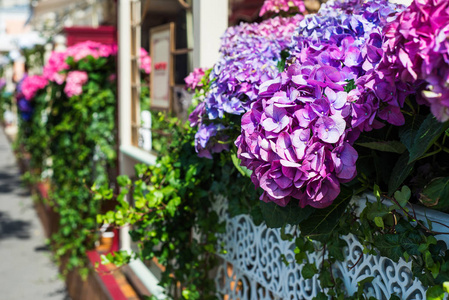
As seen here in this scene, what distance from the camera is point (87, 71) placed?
15.5ft

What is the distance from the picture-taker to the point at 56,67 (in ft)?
17.0

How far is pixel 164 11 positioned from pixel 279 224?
2345 mm

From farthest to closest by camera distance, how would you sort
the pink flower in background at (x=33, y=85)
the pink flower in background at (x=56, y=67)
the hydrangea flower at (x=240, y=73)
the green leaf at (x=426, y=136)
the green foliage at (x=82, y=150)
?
the pink flower in background at (x=33, y=85) → the pink flower in background at (x=56, y=67) → the green foliage at (x=82, y=150) → the hydrangea flower at (x=240, y=73) → the green leaf at (x=426, y=136)

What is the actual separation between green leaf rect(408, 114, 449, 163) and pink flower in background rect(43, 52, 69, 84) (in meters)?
4.42

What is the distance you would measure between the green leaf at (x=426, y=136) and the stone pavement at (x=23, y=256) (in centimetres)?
494

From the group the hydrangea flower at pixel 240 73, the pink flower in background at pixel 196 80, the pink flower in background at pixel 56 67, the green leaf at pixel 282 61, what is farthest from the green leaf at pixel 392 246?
the pink flower in background at pixel 56 67

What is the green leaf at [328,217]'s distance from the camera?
1.29 meters

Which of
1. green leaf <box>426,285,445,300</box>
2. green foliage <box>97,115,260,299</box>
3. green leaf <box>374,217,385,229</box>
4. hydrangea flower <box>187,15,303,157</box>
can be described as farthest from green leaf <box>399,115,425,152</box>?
green foliage <box>97,115,260,299</box>

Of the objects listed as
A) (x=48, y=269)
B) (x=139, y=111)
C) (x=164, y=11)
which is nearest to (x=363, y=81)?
(x=164, y=11)

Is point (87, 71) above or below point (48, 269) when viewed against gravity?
above

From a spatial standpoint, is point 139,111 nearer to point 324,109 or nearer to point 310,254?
point 310,254

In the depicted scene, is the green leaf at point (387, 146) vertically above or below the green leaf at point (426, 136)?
below

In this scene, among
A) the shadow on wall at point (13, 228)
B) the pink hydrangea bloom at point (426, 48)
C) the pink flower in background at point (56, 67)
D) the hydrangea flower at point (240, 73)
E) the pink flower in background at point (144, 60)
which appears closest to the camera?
the pink hydrangea bloom at point (426, 48)

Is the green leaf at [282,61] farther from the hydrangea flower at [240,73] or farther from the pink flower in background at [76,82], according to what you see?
the pink flower in background at [76,82]
